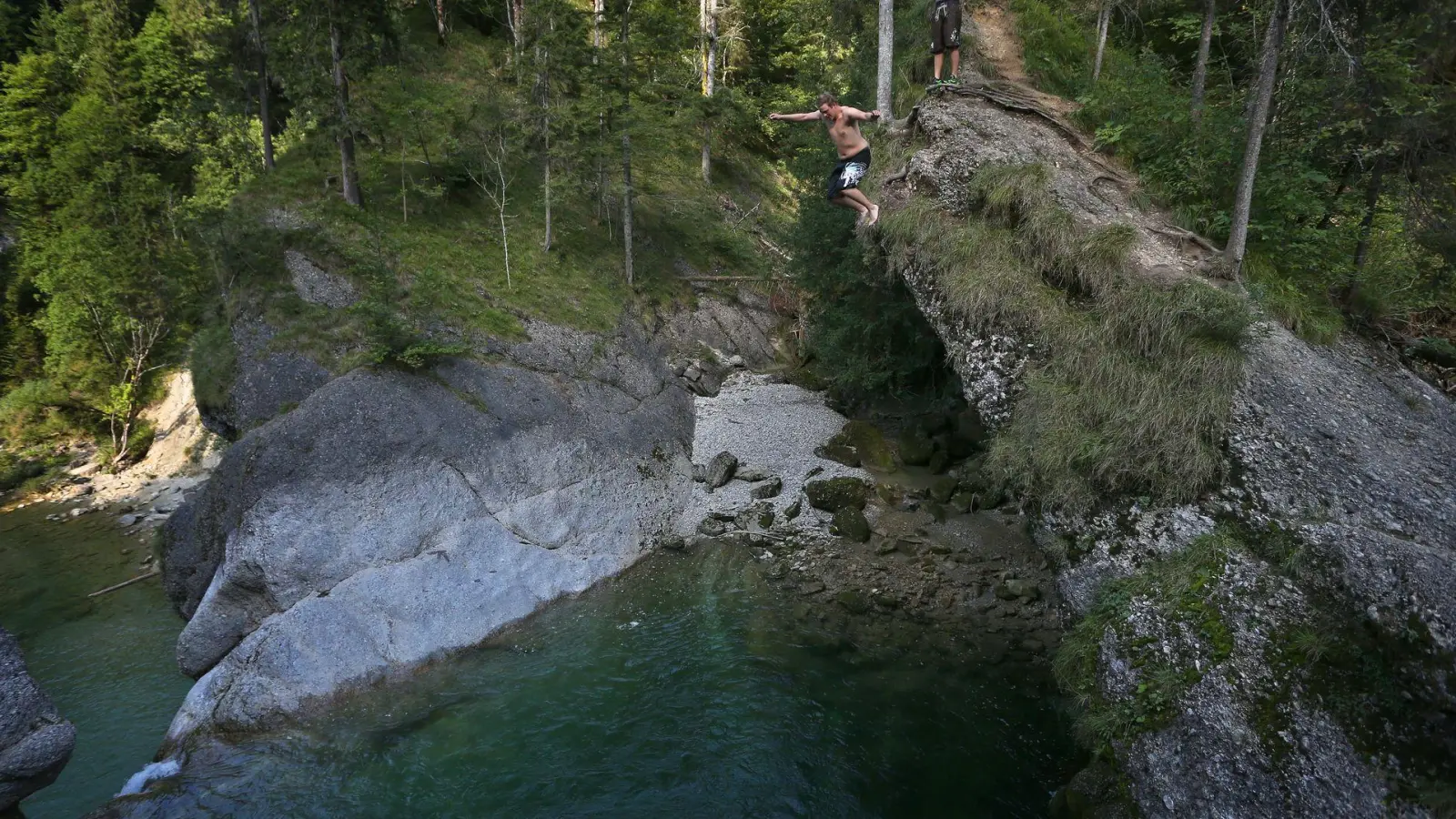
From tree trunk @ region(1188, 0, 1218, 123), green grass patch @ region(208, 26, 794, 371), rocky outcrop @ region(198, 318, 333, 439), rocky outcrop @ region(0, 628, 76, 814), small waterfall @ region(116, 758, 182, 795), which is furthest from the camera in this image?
green grass patch @ region(208, 26, 794, 371)

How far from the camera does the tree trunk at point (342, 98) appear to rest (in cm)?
1591

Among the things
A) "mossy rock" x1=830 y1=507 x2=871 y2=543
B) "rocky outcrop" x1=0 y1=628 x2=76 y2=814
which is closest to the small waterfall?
"rocky outcrop" x1=0 y1=628 x2=76 y2=814

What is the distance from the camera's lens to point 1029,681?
9.51 metres

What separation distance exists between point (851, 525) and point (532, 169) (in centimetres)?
1677

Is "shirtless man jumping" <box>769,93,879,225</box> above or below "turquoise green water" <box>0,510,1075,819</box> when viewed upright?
above

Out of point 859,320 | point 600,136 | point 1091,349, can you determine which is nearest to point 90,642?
point 600,136

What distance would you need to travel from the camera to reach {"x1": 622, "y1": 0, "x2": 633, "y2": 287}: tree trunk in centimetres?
1962

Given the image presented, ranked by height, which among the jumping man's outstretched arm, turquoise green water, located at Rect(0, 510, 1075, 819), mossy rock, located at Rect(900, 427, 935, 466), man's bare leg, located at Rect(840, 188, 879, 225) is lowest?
turquoise green water, located at Rect(0, 510, 1075, 819)

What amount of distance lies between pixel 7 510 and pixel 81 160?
11.6 m

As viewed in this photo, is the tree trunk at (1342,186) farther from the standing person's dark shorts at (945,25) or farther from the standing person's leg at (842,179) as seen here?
the standing person's leg at (842,179)

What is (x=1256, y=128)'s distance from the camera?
8625 mm

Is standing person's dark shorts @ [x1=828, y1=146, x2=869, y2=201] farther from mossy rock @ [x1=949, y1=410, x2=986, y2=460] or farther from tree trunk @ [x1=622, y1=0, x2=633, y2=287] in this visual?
tree trunk @ [x1=622, y1=0, x2=633, y2=287]

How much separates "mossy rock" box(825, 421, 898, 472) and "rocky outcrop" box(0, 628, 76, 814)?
14.0 meters

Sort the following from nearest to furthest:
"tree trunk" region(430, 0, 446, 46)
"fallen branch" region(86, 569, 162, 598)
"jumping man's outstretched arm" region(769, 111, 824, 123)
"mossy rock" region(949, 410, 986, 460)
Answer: "jumping man's outstretched arm" region(769, 111, 824, 123) → "fallen branch" region(86, 569, 162, 598) → "mossy rock" region(949, 410, 986, 460) → "tree trunk" region(430, 0, 446, 46)
